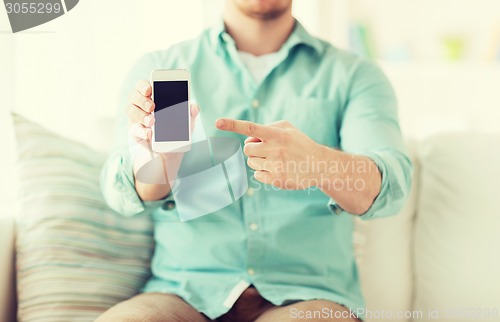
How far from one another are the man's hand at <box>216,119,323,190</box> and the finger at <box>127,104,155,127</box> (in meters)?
0.12

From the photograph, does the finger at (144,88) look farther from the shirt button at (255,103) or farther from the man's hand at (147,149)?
the shirt button at (255,103)

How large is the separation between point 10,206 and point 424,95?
1943 mm

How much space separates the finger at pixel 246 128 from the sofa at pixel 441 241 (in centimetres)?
42

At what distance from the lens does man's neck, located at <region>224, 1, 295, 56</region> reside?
94 centimetres

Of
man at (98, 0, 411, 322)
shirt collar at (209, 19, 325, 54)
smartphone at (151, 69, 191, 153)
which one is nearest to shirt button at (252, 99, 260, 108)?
man at (98, 0, 411, 322)

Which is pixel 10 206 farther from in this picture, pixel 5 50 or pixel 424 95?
pixel 424 95

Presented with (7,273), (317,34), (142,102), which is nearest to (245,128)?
(142,102)

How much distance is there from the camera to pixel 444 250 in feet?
3.37

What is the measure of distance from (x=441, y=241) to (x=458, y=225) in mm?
41

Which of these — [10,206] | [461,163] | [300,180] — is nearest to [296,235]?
[300,180]

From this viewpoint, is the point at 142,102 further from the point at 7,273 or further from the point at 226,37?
the point at 7,273

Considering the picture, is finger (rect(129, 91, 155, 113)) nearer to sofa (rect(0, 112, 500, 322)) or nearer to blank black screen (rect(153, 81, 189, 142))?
blank black screen (rect(153, 81, 189, 142))

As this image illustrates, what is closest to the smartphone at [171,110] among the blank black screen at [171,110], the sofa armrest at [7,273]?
the blank black screen at [171,110]

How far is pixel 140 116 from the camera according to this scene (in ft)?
2.38
